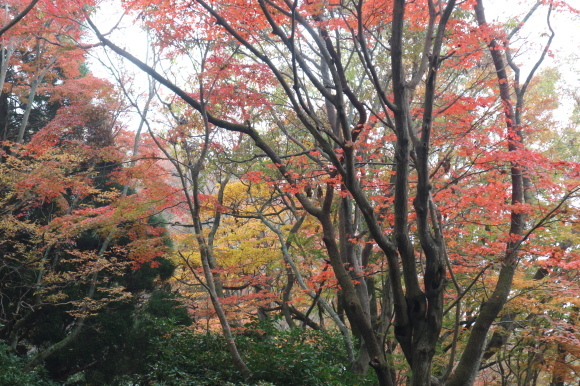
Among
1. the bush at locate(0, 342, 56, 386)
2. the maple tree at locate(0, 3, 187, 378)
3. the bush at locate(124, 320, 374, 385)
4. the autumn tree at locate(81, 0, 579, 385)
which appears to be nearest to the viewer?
the autumn tree at locate(81, 0, 579, 385)

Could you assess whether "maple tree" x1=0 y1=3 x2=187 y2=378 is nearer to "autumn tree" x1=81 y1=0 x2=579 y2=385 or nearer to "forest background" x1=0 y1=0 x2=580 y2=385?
"forest background" x1=0 y1=0 x2=580 y2=385

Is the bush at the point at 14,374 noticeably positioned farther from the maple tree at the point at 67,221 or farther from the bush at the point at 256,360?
the bush at the point at 256,360

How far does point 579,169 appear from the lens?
466 cm

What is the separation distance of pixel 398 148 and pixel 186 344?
4.13 m

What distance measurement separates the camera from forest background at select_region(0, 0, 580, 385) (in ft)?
14.0

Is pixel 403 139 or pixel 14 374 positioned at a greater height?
pixel 403 139

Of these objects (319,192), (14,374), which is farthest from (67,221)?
(319,192)

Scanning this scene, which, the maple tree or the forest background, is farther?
the maple tree

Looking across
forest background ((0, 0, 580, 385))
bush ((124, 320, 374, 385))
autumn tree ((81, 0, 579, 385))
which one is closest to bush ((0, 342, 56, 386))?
forest background ((0, 0, 580, 385))

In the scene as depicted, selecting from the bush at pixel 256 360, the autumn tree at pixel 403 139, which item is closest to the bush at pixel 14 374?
the bush at pixel 256 360

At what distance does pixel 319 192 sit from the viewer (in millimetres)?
7039

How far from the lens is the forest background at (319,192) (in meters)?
4.28

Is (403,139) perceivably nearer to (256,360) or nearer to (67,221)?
(256,360)

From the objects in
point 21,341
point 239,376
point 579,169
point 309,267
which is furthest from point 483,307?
point 21,341
